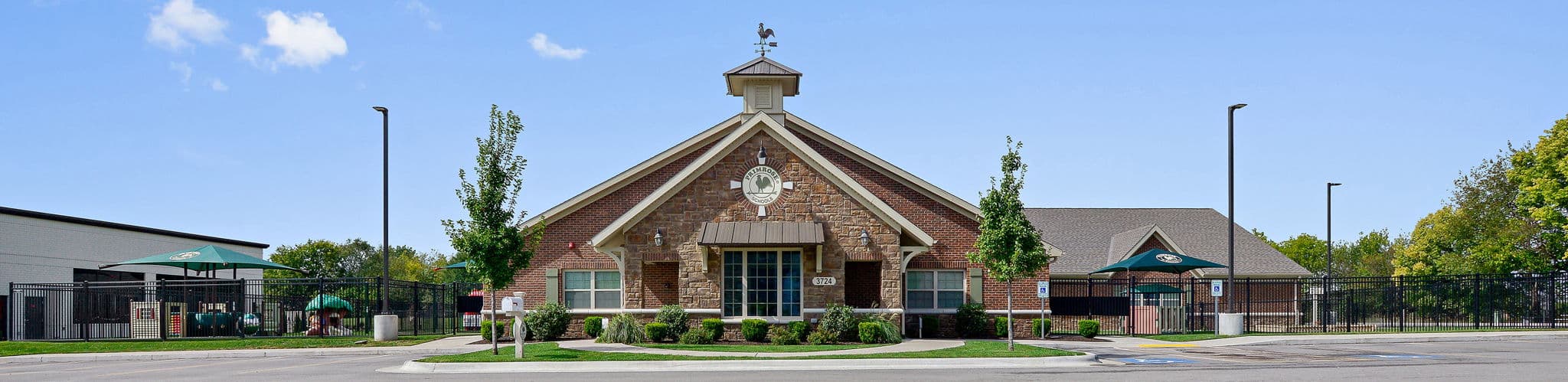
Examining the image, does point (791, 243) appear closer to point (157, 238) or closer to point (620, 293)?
point (620, 293)

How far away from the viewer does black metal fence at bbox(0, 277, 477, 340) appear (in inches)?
1199

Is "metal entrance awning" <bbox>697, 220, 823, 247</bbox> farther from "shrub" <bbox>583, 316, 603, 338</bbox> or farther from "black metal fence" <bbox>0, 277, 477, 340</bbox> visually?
"black metal fence" <bbox>0, 277, 477, 340</bbox>

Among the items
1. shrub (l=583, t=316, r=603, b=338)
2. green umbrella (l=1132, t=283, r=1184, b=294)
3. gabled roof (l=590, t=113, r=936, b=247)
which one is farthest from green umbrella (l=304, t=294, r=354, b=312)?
green umbrella (l=1132, t=283, r=1184, b=294)

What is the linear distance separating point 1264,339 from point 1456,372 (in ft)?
35.2

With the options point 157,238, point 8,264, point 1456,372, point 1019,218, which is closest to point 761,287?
point 1019,218

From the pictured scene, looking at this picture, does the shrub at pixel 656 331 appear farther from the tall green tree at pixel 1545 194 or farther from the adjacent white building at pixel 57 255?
the tall green tree at pixel 1545 194

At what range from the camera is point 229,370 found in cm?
2070

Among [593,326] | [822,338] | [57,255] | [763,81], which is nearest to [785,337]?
[822,338]

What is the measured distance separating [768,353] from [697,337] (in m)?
3.61

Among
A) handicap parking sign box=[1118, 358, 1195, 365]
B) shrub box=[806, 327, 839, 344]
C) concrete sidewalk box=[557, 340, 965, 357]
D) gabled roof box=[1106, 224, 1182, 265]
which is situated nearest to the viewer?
handicap parking sign box=[1118, 358, 1195, 365]

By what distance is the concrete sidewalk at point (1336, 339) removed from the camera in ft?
90.7

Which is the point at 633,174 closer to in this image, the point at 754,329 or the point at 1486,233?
the point at 754,329

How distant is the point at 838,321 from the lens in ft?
86.7

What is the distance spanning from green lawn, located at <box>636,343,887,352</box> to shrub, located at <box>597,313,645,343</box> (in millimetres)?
708
